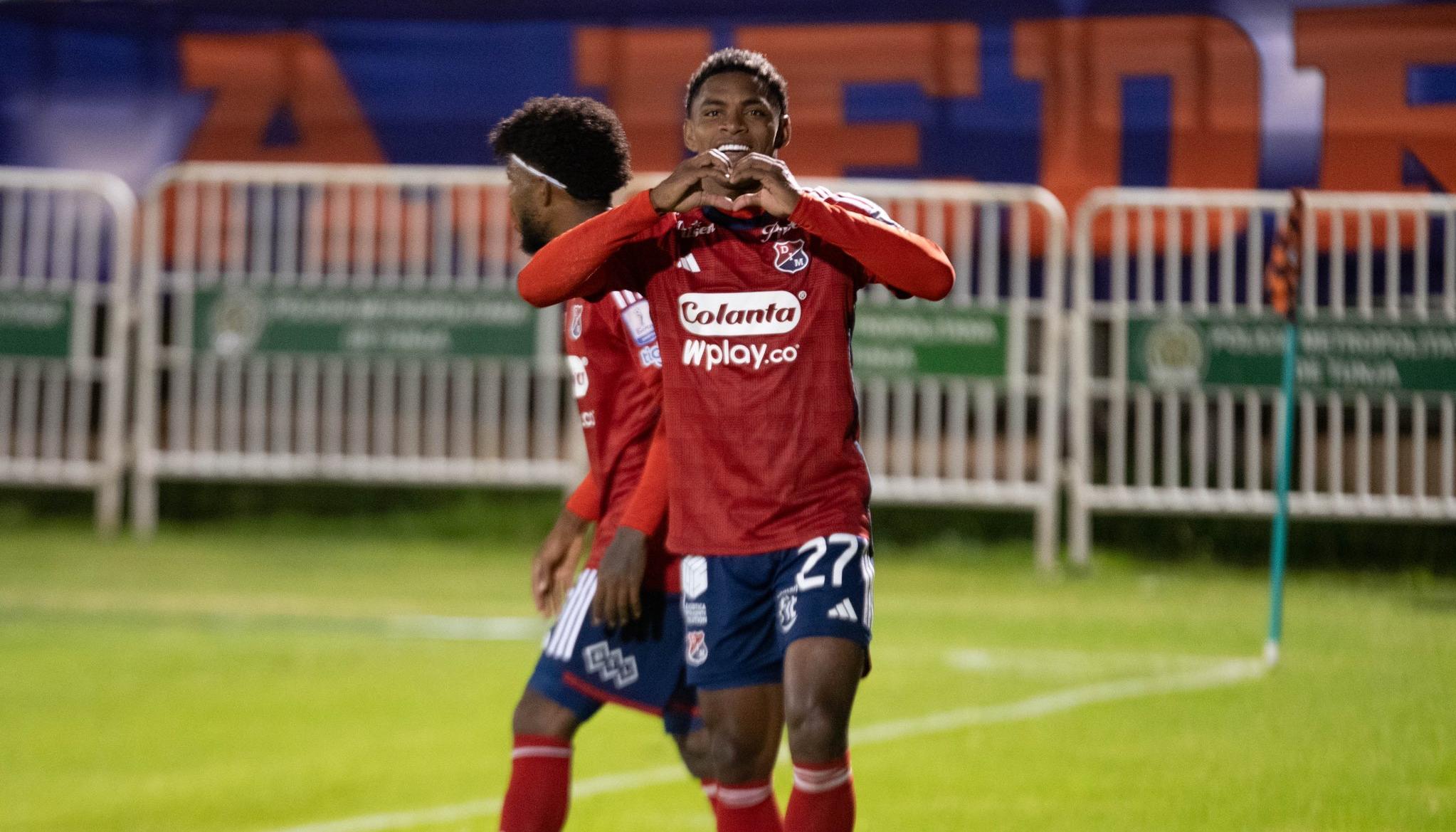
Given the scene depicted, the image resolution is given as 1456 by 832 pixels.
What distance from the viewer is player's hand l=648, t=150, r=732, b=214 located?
3.54 meters

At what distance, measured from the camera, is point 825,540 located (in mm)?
3727

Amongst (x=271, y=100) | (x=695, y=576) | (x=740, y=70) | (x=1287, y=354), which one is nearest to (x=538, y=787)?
(x=695, y=576)

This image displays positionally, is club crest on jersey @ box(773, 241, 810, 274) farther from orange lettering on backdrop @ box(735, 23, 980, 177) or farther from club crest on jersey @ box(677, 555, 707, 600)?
orange lettering on backdrop @ box(735, 23, 980, 177)

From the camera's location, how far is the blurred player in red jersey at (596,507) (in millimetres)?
4145

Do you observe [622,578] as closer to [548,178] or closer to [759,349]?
[759,349]

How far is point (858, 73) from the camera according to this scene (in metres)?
12.2

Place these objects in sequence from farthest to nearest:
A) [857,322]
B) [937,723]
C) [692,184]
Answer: [857,322]
[937,723]
[692,184]

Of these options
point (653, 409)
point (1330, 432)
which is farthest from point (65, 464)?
point (653, 409)

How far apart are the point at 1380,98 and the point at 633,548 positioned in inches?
331

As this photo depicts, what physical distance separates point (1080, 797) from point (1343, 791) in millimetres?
787

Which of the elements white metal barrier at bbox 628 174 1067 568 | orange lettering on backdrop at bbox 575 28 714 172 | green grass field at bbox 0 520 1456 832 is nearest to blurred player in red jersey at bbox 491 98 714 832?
green grass field at bbox 0 520 1456 832

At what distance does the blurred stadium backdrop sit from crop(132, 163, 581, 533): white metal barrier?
0.10 ft

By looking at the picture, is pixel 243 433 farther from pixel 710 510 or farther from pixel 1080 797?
pixel 710 510

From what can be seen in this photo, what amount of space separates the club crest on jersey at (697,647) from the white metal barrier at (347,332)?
7.58 m
